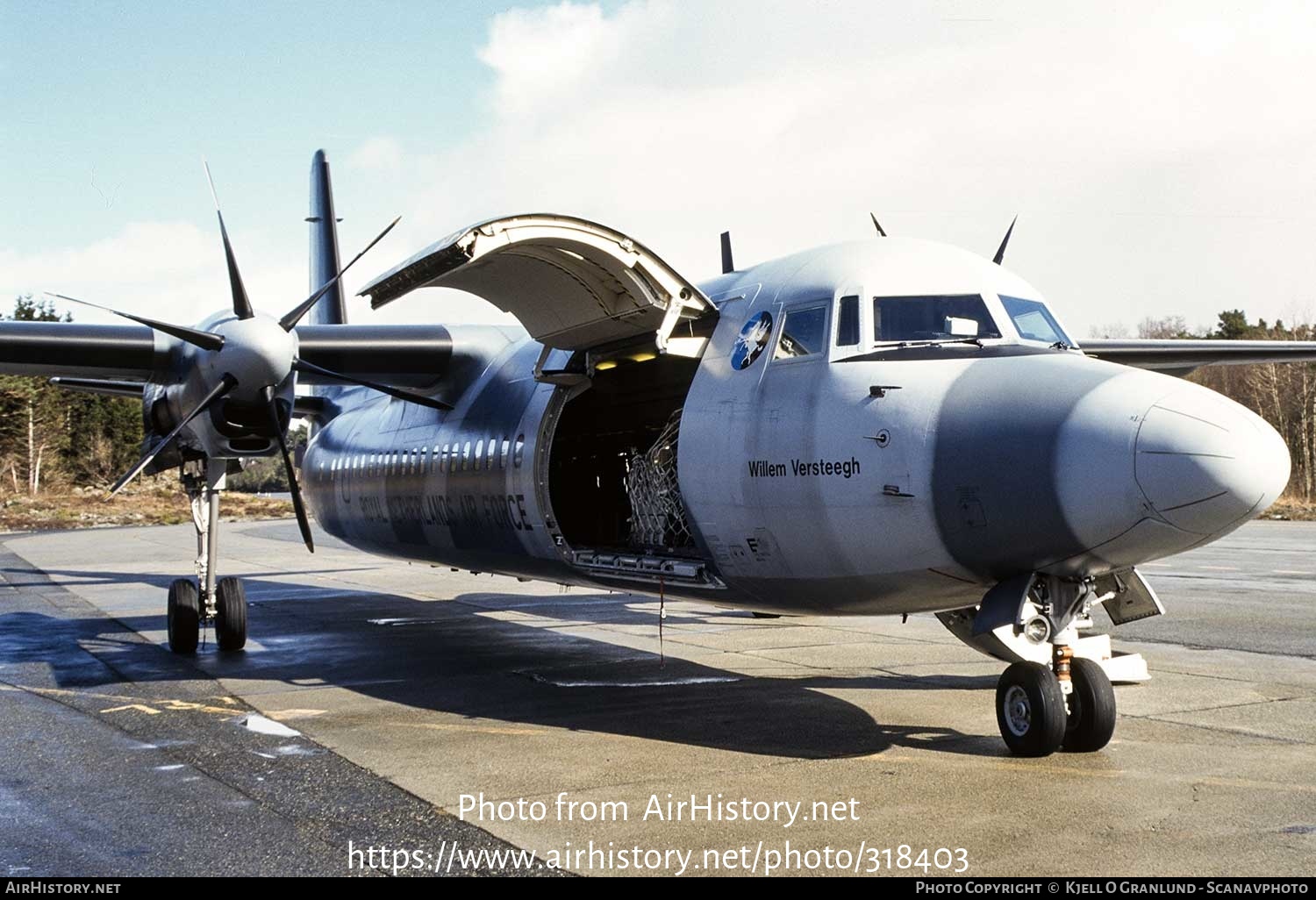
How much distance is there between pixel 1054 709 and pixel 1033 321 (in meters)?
2.60

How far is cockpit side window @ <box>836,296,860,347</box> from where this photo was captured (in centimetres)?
779

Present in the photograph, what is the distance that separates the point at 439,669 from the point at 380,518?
12.3ft

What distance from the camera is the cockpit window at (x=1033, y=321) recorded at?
7902 millimetres

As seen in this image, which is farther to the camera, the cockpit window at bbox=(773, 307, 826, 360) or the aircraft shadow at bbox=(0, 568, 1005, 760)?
the aircraft shadow at bbox=(0, 568, 1005, 760)

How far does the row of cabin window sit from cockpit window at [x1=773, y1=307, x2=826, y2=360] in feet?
11.8

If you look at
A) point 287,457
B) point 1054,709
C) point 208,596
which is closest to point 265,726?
point 287,457

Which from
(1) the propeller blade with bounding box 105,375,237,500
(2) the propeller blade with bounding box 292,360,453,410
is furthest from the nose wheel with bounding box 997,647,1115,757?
(1) the propeller blade with bounding box 105,375,237,500

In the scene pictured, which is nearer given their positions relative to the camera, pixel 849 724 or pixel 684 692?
pixel 849 724

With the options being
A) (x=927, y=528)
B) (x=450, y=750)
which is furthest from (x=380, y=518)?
(x=927, y=528)

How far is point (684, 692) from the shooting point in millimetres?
9922

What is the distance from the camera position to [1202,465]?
6.06 m

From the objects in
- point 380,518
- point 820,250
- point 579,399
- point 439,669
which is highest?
point 820,250

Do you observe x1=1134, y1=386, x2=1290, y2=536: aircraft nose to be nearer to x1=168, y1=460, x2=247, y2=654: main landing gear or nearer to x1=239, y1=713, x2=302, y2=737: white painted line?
x1=239, y1=713, x2=302, y2=737: white painted line
